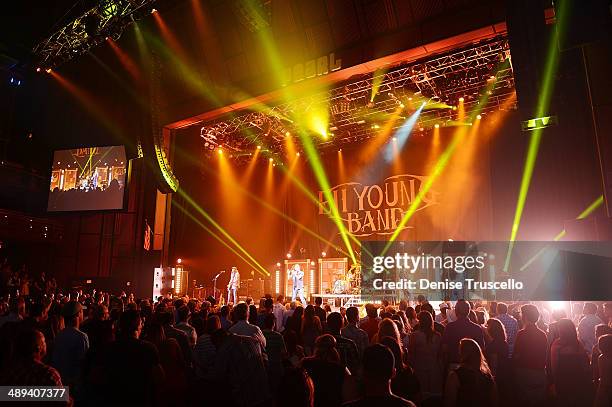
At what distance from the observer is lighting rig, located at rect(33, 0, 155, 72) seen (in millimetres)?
12594

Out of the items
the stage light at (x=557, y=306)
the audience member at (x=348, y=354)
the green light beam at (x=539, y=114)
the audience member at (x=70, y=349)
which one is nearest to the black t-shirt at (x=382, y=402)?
the audience member at (x=348, y=354)

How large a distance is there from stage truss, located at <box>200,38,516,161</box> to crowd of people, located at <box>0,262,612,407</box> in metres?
8.08

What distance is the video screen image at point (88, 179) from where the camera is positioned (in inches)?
633

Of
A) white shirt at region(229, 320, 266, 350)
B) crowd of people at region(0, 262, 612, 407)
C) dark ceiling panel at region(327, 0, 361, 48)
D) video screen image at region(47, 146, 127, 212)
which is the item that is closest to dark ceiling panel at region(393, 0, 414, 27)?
dark ceiling panel at region(327, 0, 361, 48)

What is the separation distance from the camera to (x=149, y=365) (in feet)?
10.4

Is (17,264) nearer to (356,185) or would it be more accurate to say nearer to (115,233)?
(115,233)

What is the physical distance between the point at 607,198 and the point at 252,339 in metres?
8.14

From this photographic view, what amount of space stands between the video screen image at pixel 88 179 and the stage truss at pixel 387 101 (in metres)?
3.58

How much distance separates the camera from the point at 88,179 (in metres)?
16.7

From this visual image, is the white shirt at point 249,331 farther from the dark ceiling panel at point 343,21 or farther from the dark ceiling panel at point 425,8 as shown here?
the dark ceiling panel at point 343,21

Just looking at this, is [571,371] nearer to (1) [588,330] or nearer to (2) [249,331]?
(1) [588,330]

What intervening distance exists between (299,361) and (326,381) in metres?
0.65

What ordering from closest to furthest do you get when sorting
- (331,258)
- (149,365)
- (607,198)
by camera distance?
(149,365), (607,198), (331,258)

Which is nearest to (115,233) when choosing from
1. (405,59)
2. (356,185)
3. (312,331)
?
(356,185)
